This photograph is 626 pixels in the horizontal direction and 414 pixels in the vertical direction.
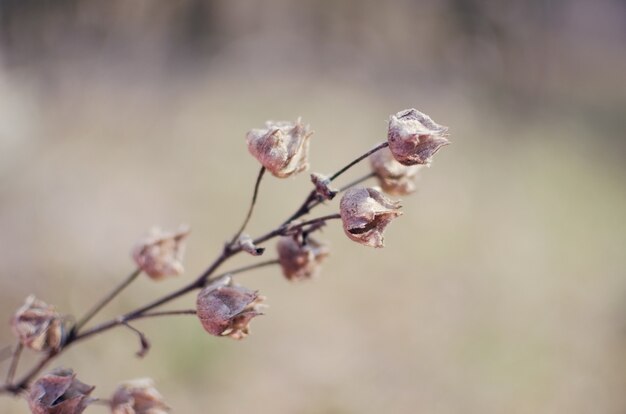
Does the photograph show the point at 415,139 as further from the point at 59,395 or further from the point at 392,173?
the point at 59,395

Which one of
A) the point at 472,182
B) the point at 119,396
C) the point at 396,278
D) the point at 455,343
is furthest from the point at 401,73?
the point at 119,396

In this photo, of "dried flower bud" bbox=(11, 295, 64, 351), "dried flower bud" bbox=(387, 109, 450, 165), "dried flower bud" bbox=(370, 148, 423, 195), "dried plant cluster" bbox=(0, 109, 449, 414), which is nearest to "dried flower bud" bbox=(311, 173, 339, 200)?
"dried plant cluster" bbox=(0, 109, 449, 414)

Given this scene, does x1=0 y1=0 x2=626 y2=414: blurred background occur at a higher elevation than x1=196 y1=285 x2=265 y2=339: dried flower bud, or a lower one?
higher

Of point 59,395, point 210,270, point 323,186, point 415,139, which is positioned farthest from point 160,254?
point 415,139

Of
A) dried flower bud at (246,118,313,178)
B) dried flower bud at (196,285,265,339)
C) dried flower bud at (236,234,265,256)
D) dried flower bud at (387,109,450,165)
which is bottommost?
dried flower bud at (196,285,265,339)

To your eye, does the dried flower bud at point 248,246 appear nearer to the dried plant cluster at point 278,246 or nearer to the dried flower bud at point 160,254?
the dried plant cluster at point 278,246

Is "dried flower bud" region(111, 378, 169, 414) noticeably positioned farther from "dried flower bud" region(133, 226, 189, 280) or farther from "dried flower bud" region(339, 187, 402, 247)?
"dried flower bud" region(339, 187, 402, 247)

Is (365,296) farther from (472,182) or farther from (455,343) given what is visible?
(472,182)
